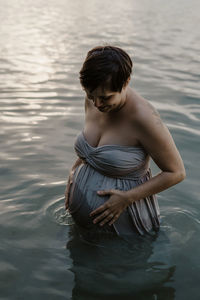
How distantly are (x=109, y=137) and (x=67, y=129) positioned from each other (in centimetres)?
338

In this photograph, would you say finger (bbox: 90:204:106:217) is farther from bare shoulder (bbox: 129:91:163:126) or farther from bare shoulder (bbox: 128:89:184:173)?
bare shoulder (bbox: 129:91:163:126)

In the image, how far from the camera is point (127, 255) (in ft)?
12.6

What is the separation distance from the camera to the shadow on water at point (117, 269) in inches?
137

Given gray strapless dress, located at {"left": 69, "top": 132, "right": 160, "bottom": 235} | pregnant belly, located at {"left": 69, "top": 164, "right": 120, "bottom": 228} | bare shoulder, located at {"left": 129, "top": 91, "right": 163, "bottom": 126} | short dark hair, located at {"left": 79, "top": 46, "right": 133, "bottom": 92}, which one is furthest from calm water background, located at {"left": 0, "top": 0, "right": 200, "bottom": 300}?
bare shoulder, located at {"left": 129, "top": 91, "right": 163, "bottom": 126}

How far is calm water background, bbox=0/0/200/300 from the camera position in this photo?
3.60 meters

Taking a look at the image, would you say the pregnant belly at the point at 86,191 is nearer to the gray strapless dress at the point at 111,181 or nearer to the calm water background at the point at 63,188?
the gray strapless dress at the point at 111,181

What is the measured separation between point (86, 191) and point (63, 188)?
149 cm

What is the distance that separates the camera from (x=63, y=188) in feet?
16.9

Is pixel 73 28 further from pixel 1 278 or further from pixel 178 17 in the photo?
pixel 1 278

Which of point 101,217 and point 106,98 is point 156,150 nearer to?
point 106,98

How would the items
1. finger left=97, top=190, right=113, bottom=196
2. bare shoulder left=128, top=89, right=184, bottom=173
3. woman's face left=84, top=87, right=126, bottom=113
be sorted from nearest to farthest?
1. woman's face left=84, top=87, right=126, bottom=113
2. bare shoulder left=128, top=89, right=184, bottom=173
3. finger left=97, top=190, right=113, bottom=196

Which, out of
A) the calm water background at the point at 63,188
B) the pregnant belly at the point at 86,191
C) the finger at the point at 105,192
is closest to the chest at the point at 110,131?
the pregnant belly at the point at 86,191

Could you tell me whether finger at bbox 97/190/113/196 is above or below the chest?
below

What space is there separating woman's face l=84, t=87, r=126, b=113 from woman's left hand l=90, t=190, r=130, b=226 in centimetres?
64
